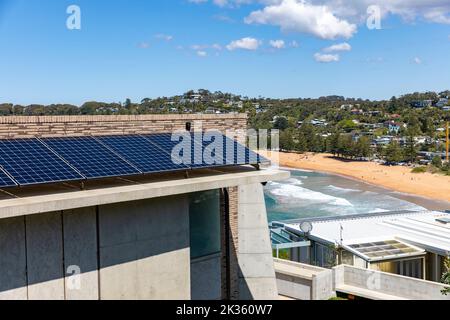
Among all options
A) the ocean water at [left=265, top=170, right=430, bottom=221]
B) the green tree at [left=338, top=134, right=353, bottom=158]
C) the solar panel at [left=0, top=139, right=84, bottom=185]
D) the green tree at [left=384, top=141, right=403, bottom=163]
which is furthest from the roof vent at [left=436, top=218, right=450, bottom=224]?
the green tree at [left=338, top=134, right=353, bottom=158]

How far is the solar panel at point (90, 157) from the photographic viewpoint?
10.4 meters

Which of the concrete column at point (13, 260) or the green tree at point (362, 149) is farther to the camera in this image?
the green tree at point (362, 149)

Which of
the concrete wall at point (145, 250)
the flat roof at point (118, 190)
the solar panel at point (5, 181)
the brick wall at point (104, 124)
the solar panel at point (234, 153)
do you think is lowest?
the concrete wall at point (145, 250)

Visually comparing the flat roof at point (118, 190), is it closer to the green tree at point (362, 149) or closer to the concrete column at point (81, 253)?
the concrete column at point (81, 253)

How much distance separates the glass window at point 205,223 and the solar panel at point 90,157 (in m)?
2.12

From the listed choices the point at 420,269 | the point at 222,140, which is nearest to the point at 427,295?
the point at 420,269

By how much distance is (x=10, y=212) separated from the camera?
819cm

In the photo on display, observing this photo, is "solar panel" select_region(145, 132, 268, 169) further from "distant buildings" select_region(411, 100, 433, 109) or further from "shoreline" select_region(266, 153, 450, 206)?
"distant buildings" select_region(411, 100, 433, 109)

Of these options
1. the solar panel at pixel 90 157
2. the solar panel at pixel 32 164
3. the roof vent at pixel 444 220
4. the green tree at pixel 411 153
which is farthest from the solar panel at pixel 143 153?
the green tree at pixel 411 153

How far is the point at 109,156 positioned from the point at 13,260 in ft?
10.7

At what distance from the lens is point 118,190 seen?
9.93 metres

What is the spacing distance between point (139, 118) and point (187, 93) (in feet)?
526

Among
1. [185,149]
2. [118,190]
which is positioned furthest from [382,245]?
[118,190]

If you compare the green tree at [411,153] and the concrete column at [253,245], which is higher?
the concrete column at [253,245]
